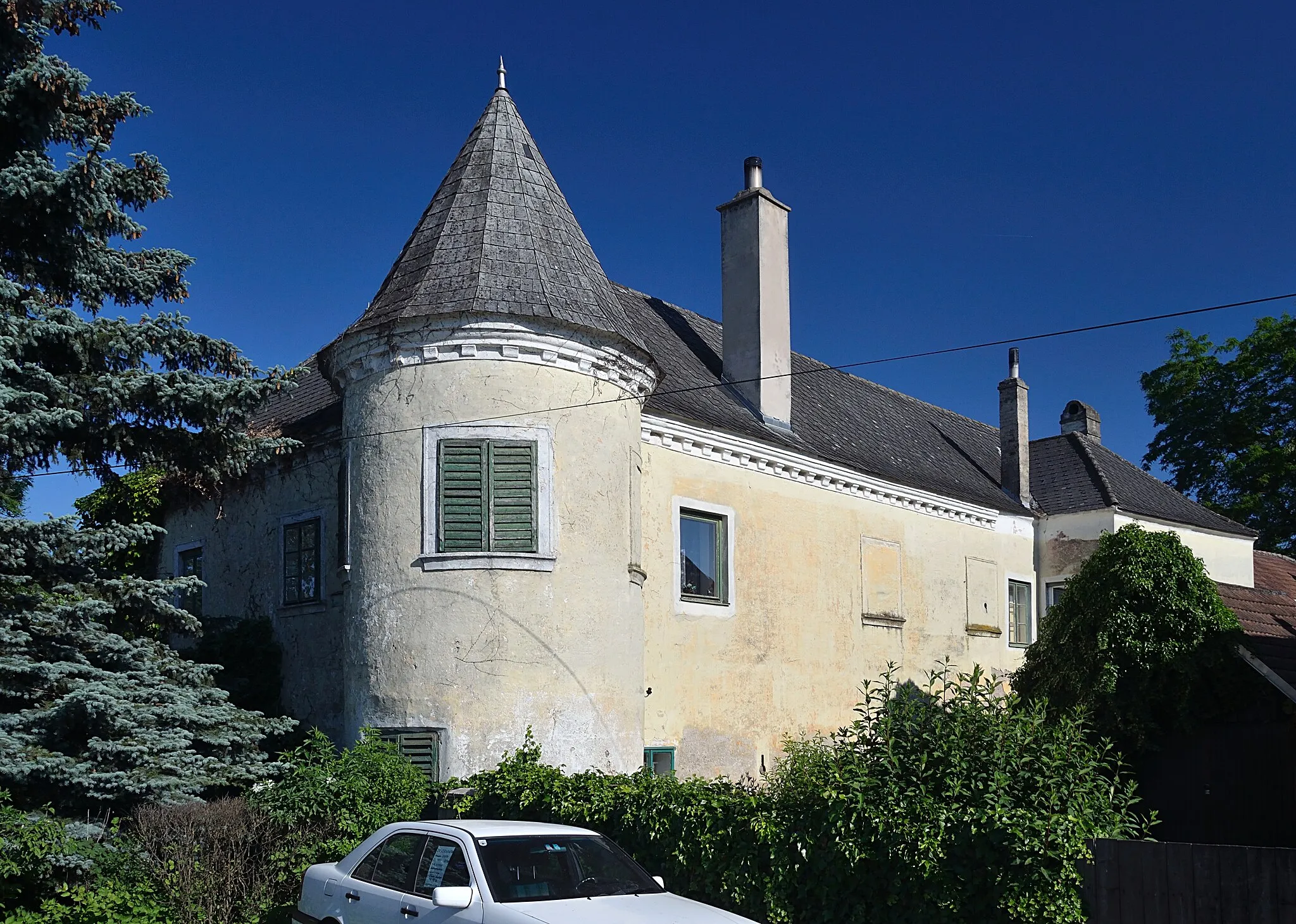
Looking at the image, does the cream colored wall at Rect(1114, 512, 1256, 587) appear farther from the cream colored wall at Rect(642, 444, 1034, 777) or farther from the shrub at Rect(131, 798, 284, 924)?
the shrub at Rect(131, 798, 284, 924)

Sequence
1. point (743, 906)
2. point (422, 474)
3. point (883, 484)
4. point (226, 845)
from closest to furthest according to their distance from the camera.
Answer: point (743, 906)
point (226, 845)
point (422, 474)
point (883, 484)

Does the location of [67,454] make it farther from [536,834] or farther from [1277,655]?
[1277,655]

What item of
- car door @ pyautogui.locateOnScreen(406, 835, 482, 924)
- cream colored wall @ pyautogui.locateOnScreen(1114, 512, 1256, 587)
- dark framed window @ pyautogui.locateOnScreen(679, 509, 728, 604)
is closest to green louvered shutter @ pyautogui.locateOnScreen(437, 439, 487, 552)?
dark framed window @ pyautogui.locateOnScreen(679, 509, 728, 604)

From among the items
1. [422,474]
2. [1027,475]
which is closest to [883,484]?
[1027,475]

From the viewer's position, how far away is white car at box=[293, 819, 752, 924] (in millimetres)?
8086

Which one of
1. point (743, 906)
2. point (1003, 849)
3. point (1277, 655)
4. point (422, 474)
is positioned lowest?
point (743, 906)

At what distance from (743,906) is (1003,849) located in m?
2.33

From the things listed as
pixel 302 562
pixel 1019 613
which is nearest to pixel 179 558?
pixel 302 562

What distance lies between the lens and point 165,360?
1354 centimetres

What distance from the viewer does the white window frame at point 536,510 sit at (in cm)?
1414

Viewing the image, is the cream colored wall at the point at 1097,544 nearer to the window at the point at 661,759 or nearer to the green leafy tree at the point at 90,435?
the window at the point at 661,759

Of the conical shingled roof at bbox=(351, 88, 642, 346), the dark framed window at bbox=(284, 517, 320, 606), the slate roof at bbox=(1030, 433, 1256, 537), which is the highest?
the conical shingled roof at bbox=(351, 88, 642, 346)

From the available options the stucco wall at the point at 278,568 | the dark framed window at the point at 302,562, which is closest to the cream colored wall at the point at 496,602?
the stucco wall at the point at 278,568

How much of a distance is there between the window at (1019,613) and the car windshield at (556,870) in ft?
55.6
